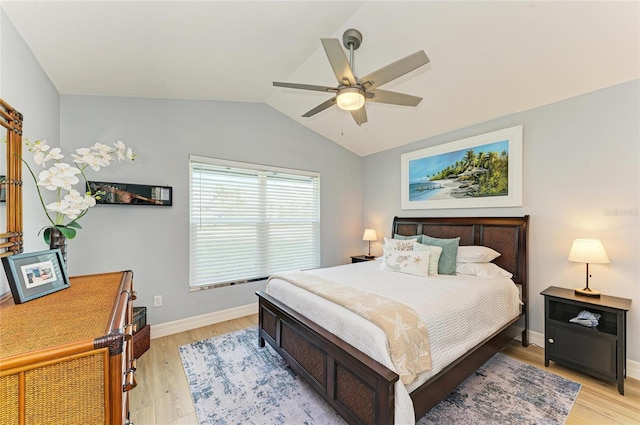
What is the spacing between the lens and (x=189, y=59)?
2.36 m

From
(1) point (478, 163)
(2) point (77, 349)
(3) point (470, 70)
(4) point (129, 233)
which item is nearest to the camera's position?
(2) point (77, 349)

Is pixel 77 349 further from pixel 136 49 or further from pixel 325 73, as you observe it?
pixel 325 73

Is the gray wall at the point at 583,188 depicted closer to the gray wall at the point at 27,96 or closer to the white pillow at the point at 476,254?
the white pillow at the point at 476,254

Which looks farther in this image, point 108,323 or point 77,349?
point 108,323

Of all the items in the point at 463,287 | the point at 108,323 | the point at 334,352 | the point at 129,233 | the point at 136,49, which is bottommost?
the point at 334,352

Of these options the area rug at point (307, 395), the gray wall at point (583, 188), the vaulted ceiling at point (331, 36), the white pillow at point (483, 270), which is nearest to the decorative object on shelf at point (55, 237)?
the vaulted ceiling at point (331, 36)

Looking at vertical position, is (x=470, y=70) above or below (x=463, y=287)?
above

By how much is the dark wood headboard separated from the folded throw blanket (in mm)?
1881

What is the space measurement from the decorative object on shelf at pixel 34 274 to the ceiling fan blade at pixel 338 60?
192 cm

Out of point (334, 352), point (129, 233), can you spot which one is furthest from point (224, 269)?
point (334, 352)

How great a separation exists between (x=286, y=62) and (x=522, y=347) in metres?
3.83

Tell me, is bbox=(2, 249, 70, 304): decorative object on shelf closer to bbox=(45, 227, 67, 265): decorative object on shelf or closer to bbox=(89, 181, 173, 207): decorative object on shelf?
bbox=(45, 227, 67, 265): decorative object on shelf

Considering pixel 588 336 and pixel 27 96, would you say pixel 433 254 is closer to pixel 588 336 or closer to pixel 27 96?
pixel 588 336

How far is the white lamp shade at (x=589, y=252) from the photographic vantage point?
2230 mm
